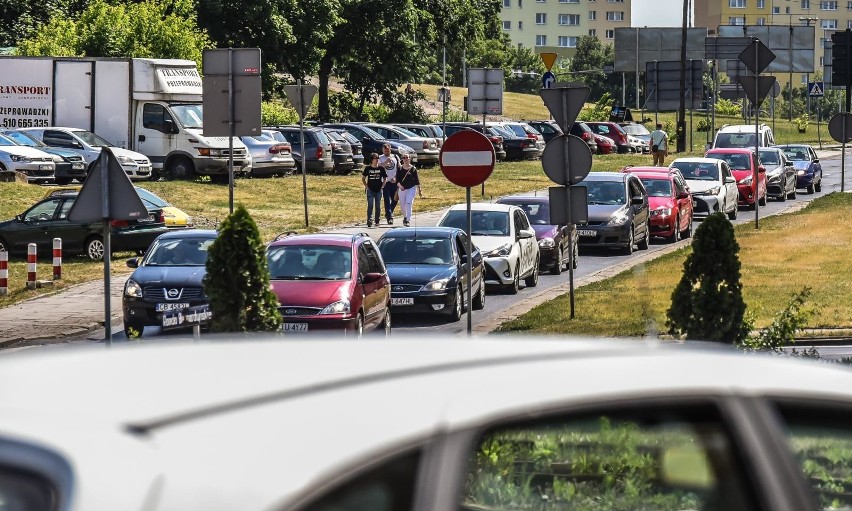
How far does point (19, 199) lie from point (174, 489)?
3437 centimetres

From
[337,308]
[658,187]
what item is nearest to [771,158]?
[658,187]

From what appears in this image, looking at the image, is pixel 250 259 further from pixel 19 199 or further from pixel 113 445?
pixel 19 199

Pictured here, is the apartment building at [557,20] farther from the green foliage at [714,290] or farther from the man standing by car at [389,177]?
the green foliage at [714,290]

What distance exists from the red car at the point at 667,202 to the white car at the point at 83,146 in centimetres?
1259

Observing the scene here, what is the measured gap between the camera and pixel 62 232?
92.6 feet

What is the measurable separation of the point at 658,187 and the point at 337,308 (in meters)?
17.8

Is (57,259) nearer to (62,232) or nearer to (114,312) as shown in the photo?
(62,232)

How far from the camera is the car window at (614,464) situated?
8.23 ft

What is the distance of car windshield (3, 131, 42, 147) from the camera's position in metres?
39.2

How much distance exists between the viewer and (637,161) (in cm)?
5969

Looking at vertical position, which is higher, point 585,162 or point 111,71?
point 111,71

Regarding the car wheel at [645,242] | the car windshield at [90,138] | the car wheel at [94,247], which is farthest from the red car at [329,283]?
the car windshield at [90,138]

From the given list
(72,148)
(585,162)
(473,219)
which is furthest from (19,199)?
(585,162)

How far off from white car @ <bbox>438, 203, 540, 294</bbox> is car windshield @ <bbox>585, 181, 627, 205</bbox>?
4.81 m
